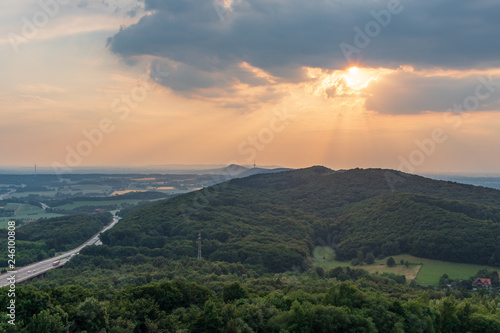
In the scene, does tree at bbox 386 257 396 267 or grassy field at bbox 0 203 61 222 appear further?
grassy field at bbox 0 203 61 222

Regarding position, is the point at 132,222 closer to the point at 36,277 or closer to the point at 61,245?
the point at 61,245

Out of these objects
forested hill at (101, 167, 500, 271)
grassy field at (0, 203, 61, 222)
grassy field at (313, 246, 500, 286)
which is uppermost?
forested hill at (101, 167, 500, 271)

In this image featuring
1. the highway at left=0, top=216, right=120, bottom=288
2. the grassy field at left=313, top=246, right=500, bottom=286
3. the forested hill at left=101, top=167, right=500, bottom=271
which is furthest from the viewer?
the forested hill at left=101, top=167, right=500, bottom=271

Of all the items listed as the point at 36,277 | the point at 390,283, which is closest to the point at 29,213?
the point at 36,277

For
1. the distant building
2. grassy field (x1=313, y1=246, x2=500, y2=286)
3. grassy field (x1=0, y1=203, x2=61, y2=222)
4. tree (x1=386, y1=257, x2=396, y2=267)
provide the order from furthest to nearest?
1. grassy field (x1=0, y1=203, x2=61, y2=222)
2. tree (x1=386, y1=257, x2=396, y2=267)
3. grassy field (x1=313, y1=246, x2=500, y2=286)
4. the distant building

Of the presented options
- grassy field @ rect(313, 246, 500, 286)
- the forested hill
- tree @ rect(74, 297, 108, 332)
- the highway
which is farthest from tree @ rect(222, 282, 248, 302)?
the highway

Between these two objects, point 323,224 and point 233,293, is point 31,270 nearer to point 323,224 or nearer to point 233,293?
point 233,293

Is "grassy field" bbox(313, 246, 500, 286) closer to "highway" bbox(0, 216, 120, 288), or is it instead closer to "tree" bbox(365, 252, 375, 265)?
"tree" bbox(365, 252, 375, 265)
